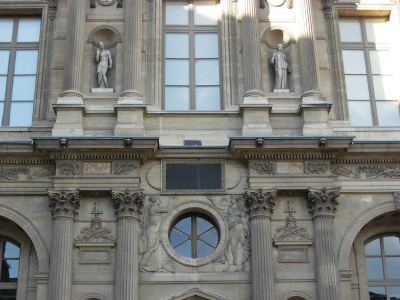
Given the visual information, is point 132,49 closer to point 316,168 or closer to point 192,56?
point 192,56

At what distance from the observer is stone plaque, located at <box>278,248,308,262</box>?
15.9 metres

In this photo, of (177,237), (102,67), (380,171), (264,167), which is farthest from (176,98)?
(380,171)

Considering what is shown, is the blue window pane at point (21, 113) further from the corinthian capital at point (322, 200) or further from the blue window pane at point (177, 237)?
the corinthian capital at point (322, 200)

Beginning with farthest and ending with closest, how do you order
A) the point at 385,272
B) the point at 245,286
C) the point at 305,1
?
1. the point at 305,1
2. the point at 385,272
3. the point at 245,286

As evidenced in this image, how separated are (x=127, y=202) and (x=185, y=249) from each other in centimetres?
178

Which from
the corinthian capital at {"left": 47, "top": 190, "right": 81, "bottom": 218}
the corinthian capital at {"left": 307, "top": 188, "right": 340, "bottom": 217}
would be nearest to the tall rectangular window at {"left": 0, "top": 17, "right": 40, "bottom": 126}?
the corinthian capital at {"left": 47, "top": 190, "right": 81, "bottom": 218}

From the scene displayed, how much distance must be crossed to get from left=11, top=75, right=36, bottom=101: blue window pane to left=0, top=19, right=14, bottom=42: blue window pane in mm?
1265

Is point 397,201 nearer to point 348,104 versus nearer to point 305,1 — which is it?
point 348,104

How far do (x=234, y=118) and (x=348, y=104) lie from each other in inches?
127

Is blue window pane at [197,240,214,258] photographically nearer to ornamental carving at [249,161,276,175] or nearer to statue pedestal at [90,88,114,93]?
ornamental carving at [249,161,276,175]

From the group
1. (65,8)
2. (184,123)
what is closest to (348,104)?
(184,123)

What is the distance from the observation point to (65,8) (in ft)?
62.0

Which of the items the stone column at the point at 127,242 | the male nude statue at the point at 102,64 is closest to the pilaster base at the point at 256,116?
the stone column at the point at 127,242

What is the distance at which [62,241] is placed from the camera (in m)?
15.6
